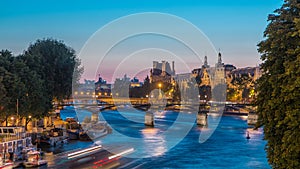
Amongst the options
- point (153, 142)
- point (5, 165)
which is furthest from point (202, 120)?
point (5, 165)

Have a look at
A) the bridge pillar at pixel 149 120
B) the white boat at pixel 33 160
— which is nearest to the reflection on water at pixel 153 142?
the bridge pillar at pixel 149 120

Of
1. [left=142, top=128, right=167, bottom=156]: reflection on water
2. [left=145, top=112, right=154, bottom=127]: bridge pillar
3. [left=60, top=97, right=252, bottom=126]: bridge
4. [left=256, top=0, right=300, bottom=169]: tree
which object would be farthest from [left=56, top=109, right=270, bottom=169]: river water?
[left=256, top=0, right=300, bottom=169]: tree

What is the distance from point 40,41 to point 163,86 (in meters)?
76.8

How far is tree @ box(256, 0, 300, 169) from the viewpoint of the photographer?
13492 millimetres

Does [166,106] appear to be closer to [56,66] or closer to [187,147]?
[56,66]

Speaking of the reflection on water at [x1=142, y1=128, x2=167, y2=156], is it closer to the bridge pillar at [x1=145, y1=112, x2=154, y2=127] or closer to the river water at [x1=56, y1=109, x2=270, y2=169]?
the river water at [x1=56, y1=109, x2=270, y2=169]

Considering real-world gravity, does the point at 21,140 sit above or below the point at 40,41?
below

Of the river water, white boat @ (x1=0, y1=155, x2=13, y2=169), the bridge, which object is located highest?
the bridge

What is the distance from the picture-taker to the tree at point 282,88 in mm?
13492

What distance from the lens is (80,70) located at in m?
54.8

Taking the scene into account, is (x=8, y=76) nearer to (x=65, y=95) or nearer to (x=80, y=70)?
(x=65, y=95)

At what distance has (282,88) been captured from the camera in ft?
45.9

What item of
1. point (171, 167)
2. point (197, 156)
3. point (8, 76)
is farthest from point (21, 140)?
point (197, 156)

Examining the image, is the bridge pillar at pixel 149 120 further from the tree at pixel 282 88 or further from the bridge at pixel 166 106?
the tree at pixel 282 88
